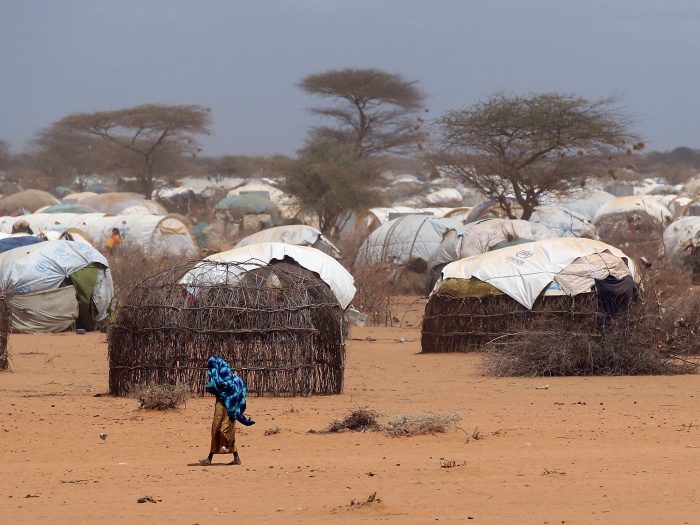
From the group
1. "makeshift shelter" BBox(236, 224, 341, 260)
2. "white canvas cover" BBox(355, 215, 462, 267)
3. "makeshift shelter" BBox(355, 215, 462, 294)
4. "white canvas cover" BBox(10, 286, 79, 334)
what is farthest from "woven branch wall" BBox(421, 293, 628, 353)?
"white canvas cover" BBox(355, 215, 462, 267)

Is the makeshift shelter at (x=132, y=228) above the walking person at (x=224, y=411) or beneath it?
above

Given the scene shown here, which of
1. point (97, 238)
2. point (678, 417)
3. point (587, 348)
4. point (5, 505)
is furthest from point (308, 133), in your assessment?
point (5, 505)

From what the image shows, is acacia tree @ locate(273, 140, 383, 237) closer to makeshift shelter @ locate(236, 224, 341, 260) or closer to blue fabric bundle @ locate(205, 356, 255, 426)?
makeshift shelter @ locate(236, 224, 341, 260)

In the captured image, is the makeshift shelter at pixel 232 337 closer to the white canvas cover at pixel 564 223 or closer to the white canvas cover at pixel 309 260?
the white canvas cover at pixel 309 260

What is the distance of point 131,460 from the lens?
7.64 m

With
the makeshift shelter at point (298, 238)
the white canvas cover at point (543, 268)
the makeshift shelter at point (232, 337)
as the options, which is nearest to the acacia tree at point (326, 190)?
the makeshift shelter at point (298, 238)

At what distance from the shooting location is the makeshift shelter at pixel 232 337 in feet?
34.1

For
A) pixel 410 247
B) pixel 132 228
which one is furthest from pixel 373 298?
pixel 132 228

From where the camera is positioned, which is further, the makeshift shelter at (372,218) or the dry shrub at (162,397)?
the makeshift shelter at (372,218)

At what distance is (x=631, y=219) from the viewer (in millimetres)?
31672

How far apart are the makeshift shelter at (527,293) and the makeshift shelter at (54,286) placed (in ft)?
20.1

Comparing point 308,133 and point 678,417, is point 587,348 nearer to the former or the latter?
point 678,417

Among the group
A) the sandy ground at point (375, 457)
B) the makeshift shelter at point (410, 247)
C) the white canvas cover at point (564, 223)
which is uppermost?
the white canvas cover at point (564, 223)

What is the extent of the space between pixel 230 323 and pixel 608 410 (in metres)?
3.58
